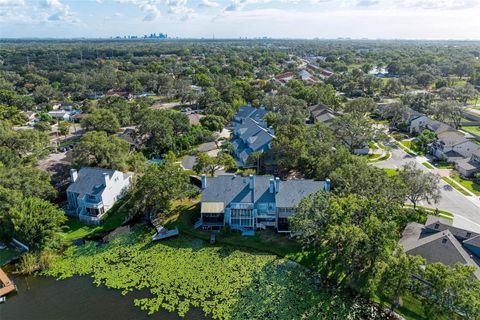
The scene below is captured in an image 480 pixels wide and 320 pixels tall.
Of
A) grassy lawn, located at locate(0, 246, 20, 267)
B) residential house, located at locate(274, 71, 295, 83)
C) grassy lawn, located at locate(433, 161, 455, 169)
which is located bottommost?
grassy lawn, located at locate(0, 246, 20, 267)

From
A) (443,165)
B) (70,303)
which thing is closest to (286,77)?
(443,165)

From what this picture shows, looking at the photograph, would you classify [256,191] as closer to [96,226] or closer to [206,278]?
[206,278]

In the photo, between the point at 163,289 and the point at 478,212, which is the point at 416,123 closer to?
the point at 478,212

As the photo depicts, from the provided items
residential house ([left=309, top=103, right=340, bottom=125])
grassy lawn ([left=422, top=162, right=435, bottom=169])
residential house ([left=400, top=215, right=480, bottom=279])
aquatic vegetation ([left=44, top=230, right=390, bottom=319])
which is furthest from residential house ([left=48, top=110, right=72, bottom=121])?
residential house ([left=400, top=215, right=480, bottom=279])

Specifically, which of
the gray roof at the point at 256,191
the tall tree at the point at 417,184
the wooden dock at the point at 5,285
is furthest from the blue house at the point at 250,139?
the wooden dock at the point at 5,285

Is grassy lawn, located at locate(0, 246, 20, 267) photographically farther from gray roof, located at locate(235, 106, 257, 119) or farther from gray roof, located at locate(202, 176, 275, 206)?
gray roof, located at locate(235, 106, 257, 119)
